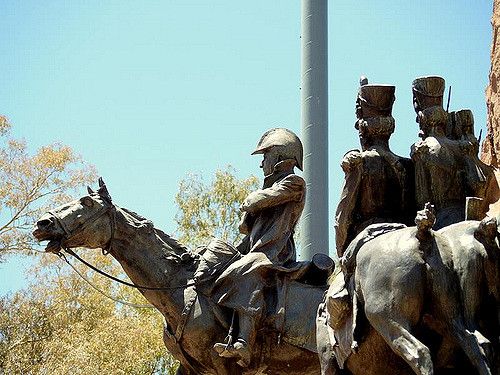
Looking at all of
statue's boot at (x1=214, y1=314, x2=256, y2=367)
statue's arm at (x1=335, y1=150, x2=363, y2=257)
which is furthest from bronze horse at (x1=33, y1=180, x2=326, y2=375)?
statue's arm at (x1=335, y1=150, x2=363, y2=257)

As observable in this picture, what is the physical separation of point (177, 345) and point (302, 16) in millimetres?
11046

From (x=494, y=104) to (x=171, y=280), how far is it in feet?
12.4

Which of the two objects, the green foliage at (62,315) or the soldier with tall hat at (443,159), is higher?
the soldier with tall hat at (443,159)

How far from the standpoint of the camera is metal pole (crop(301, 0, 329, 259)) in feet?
67.1

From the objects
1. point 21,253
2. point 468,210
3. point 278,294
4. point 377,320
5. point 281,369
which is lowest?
point 21,253

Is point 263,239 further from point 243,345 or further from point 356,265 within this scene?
point 356,265

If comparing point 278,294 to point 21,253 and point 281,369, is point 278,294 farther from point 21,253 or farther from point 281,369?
point 21,253

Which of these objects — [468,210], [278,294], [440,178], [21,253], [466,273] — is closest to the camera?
[466,273]

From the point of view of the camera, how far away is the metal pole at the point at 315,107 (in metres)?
20.4

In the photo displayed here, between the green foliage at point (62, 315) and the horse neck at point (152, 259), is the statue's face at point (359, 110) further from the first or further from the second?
the green foliage at point (62, 315)

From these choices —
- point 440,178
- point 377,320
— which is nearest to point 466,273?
point 377,320

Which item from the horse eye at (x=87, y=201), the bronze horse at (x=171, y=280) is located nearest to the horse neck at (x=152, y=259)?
the bronze horse at (x=171, y=280)

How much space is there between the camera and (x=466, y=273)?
6.88 meters

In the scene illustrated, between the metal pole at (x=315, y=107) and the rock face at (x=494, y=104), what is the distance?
990 centimetres
